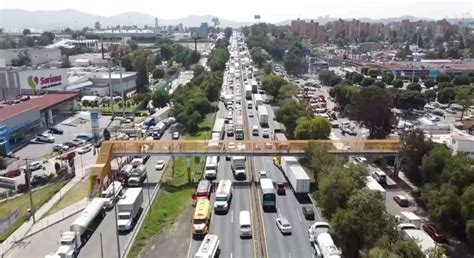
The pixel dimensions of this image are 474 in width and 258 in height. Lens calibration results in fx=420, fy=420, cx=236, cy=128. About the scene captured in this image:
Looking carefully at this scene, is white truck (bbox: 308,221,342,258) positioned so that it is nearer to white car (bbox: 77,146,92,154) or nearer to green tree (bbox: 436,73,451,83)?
white car (bbox: 77,146,92,154)

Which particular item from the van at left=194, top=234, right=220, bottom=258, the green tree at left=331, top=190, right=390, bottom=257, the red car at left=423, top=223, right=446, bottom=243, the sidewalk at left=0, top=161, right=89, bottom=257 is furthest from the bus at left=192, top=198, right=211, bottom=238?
the red car at left=423, top=223, right=446, bottom=243

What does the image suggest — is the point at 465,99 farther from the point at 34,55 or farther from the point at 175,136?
the point at 34,55

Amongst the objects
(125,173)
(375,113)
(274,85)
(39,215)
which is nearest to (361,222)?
(125,173)

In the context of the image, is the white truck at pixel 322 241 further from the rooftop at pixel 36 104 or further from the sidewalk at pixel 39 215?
the rooftop at pixel 36 104

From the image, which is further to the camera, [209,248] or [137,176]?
[137,176]

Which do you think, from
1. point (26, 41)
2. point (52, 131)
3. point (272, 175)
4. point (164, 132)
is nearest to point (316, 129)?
point (272, 175)

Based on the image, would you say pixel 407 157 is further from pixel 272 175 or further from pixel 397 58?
pixel 397 58

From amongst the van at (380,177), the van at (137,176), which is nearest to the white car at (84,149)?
the van at (137,176)
